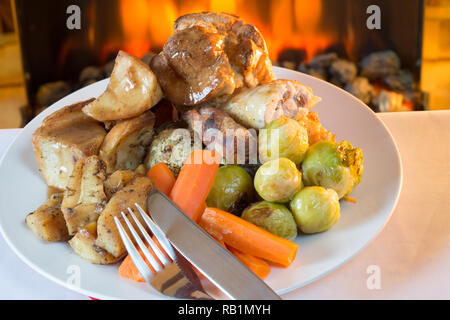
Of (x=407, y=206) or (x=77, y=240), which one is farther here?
(x=407, y=206)

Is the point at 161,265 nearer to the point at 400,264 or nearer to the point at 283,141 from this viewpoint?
the point at 283,141

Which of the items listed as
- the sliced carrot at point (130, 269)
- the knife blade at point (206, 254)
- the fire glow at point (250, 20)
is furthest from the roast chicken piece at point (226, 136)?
the fire glow at point (250, 20)

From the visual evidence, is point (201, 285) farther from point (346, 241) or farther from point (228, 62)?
point (228, 62)

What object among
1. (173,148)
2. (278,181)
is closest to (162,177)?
(173,148)

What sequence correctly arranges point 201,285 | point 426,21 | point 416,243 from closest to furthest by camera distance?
point 201,285 → point 416,243 → point 426,21

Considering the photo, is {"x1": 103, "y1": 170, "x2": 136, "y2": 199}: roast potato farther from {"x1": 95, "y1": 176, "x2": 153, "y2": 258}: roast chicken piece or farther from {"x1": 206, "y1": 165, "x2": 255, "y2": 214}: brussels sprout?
{"x1": 206, "y1": 165, "x2": 255, "y2": 214}: brussels sprout

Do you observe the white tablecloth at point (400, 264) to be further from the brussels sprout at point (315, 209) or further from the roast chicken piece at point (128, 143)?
the roast chicken piece at point (128, 143)

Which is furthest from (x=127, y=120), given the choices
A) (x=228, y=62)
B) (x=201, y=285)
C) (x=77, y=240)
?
(x=201, y=285)

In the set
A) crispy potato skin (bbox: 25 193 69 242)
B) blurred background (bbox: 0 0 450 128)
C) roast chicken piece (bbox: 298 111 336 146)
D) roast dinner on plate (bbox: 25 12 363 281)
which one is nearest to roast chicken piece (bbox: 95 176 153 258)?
roast dinner on plate (bbox: 25 12 363 281)
